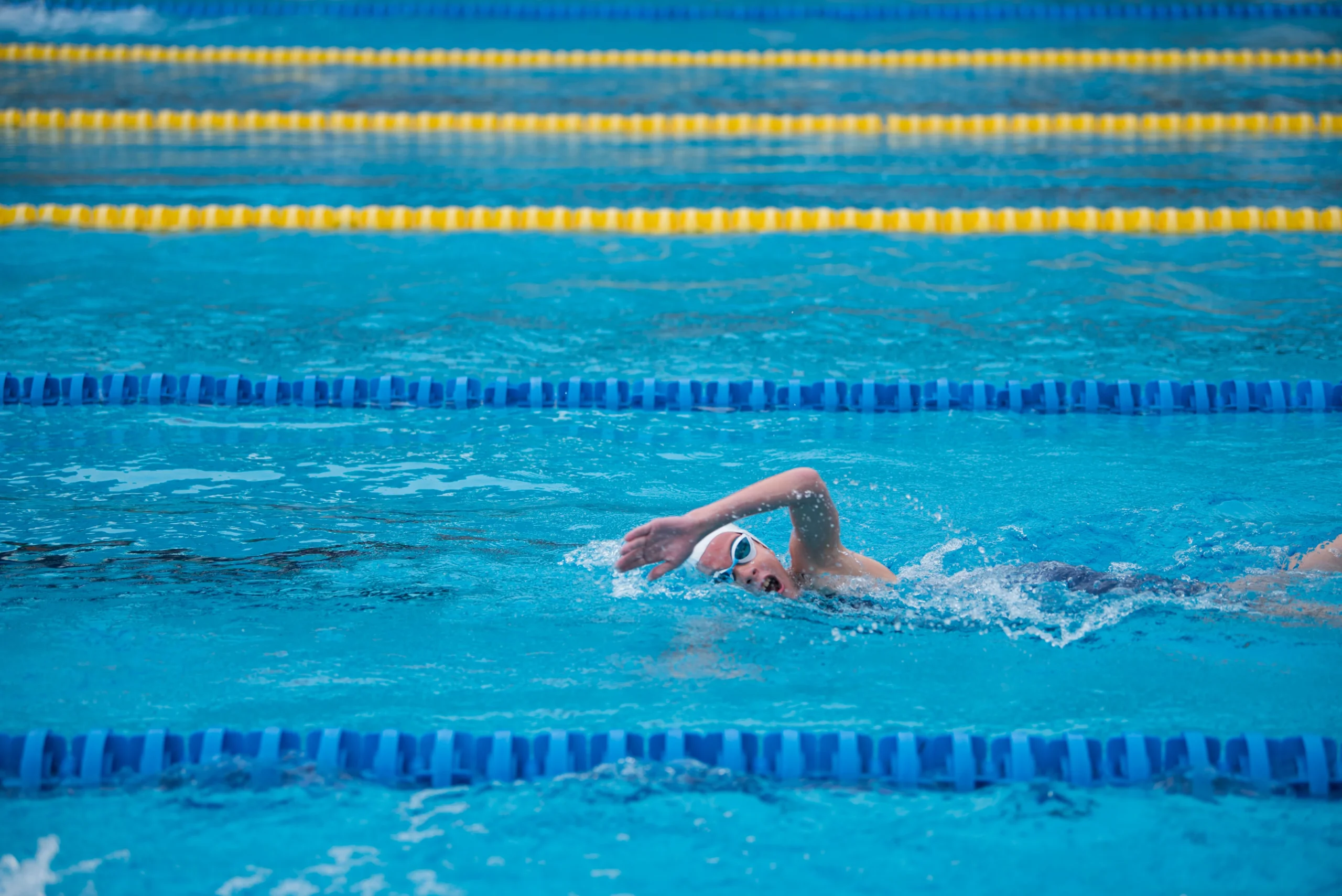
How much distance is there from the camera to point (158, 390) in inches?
204

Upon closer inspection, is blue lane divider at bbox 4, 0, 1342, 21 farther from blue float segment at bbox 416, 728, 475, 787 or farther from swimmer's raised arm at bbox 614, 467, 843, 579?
blue float segment at bbox 416, 728, 475, 787

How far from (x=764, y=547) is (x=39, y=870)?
1.77 m

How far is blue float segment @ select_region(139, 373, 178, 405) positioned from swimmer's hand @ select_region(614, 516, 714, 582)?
2937 mm

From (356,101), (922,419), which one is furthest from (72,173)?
(922,419)

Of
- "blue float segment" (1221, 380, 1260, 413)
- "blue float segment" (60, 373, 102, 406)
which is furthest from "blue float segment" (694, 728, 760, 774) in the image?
"blue float segment" (60, 373, 102, 406)

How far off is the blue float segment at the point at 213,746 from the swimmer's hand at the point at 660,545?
0.92 m

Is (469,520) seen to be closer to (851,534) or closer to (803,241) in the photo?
(851,534)

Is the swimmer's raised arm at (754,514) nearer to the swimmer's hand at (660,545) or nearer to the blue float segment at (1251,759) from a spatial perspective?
the swimmer's hand at (660,545)

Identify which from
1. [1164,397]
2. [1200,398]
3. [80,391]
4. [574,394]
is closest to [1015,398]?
[1164,397]

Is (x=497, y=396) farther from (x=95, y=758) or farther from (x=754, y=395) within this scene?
(x=95, y=758)

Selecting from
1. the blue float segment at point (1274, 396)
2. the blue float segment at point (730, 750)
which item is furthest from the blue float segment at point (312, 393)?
the blue float segment at point (1274, 396)

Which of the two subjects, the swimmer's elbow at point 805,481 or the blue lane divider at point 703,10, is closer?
the swimmer's elbow at point 805,481

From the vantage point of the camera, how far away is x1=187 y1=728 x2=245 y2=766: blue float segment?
2910mm

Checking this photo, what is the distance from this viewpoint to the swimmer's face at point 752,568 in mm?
3383
